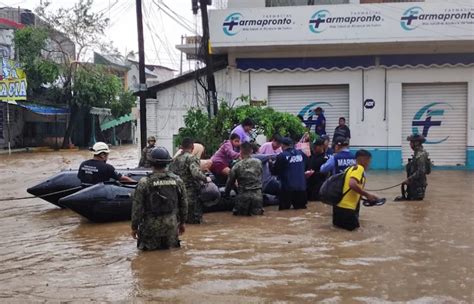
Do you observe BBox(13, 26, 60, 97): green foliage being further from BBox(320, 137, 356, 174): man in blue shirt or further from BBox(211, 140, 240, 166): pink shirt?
BBox(320, 137, 356, 174): man in blue shirt

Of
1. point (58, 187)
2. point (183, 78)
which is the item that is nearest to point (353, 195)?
point (58, 187)

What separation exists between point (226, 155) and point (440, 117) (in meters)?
10.5

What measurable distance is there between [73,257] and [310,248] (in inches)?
116

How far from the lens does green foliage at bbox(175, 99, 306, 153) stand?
45.5 feet

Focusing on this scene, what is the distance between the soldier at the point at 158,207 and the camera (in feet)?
21.7

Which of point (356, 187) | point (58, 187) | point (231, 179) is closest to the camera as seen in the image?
point (356, 187)

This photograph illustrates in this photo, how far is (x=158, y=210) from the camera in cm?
666

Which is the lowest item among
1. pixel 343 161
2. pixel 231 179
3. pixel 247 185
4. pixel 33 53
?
pixel 247 185

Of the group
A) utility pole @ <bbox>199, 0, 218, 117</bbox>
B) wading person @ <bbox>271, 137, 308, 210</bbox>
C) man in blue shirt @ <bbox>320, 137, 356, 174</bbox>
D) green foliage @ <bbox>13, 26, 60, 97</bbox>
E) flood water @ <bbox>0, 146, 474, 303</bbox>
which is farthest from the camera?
green foliage @ <bbox>13, 26, 60, 97</bbox>

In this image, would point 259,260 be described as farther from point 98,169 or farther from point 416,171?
point 416,171

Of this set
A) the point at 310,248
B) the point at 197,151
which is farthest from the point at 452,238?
the point at 197,151

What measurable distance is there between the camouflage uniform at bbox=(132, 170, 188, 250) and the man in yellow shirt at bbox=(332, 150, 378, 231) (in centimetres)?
246

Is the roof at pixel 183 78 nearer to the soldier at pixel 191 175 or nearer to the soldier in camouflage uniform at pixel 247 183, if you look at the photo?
the soldier in camouflage uniform at pixel 247 183

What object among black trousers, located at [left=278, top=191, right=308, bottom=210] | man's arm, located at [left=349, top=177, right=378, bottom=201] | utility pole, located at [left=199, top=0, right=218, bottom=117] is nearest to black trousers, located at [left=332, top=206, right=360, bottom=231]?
man's arm, located at [left=349, top=177, right=378, bottom=201]
